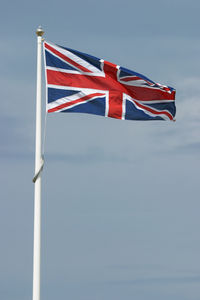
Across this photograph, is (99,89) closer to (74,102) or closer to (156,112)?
(74,102)

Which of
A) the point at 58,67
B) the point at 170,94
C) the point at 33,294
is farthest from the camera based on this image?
the point at 170,94

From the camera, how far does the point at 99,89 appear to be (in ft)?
83.3

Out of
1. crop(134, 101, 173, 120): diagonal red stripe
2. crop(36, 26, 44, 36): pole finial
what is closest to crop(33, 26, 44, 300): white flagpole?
crop(36, 26, 44, 36): pole finial

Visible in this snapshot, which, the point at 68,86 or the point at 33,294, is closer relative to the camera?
the point at 33,294

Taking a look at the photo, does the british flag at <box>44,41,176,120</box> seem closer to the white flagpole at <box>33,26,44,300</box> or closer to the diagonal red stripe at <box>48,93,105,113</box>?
the diagonal red stripe at <box>48,93,105,113</box>

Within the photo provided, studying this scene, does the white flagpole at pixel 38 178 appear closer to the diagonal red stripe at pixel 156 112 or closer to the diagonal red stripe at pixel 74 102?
the diagonal red stripe at pixel 74 102

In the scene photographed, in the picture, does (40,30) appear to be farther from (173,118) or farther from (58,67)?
(173,118)

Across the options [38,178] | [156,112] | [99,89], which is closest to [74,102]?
[99,89]

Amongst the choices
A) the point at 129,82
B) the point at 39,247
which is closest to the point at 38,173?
the point at 39,247

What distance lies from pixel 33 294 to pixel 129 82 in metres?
9.51

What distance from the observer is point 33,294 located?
893 inches

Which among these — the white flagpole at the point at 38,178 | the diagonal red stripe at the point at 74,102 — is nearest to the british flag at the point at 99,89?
the diagonal red stripe at the point at 74,102

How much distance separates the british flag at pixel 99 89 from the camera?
2400 centimetres

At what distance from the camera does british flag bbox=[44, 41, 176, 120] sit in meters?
24.0
